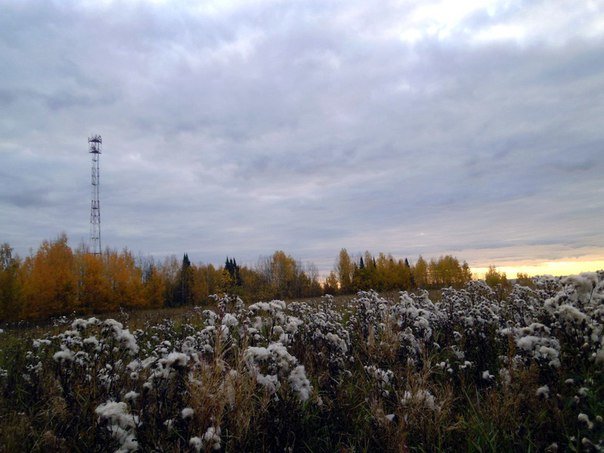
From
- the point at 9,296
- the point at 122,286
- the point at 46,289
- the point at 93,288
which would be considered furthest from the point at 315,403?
the point at 122,286

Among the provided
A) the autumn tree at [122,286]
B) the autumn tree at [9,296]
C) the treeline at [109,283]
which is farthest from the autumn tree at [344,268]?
the autumn tree at [9,296]

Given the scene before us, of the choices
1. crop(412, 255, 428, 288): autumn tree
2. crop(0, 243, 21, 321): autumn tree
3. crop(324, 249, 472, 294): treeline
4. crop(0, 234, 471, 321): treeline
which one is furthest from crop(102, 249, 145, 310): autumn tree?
crop(412, 255, 428, 288): autumn tree

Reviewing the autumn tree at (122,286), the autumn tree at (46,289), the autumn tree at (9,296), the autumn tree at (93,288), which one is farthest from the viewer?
the autumn tree at (122,286)

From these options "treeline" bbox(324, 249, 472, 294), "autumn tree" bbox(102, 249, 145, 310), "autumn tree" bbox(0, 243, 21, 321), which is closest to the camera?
"autumn tree" bbox(0, 243, 21, 321)

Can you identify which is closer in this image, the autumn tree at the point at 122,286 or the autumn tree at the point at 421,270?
the autumn tree at the point at 122,286

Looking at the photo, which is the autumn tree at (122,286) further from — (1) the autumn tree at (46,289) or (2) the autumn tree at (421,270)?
(2) the autumn tree at (421,270)

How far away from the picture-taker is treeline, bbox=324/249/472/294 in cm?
7375

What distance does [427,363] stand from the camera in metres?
4.74

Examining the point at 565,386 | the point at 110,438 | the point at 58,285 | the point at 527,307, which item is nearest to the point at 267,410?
the point at 110,438

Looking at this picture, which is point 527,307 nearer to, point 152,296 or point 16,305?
point 16,305

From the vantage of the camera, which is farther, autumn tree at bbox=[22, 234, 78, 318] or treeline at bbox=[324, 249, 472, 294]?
treeline at bbox=[324, 249, 472, 294]

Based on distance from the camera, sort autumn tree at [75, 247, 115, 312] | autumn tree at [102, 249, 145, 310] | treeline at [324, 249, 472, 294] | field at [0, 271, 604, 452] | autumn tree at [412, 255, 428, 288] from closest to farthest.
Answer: field at [0, 271, 604, 452]
autumn tree at [75, 247, 115, 312]
autumn tree at [102, 249, 145, 310]
treeline at [324, 249, 472, 294]
autumn tree at [412, 255, 428, 288]

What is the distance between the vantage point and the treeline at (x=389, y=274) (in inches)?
2904

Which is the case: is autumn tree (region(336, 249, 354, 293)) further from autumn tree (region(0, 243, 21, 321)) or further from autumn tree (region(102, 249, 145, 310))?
autumn tree (region(0, 243, 21, 321))
